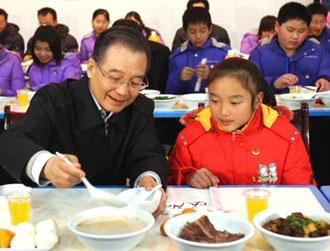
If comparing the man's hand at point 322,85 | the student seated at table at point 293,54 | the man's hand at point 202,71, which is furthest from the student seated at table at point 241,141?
the man's hand at point 202,71

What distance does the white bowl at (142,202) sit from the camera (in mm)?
1700

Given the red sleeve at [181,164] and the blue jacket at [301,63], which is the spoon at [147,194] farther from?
the blue jacket at [301,63]

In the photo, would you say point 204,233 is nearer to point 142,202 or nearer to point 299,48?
point 142,202

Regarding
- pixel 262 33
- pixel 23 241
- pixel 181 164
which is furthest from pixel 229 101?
pixel 262 33

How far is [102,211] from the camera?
165 centimetres

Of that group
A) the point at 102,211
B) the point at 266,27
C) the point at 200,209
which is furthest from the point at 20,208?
the point at 266,27

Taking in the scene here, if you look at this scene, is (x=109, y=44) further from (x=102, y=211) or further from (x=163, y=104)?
(x=163, y=104)

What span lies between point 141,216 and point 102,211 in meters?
0.13

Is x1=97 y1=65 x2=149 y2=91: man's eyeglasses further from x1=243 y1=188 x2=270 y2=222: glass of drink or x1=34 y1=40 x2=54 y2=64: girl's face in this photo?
x1=34 y1=40 x2=54 y2=64: girl's face

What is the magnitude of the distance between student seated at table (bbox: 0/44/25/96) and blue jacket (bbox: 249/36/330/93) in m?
2.48

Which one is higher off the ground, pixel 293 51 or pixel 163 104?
pixel 293 51

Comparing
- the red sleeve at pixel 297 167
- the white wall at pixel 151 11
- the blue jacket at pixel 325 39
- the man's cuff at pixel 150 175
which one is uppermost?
the white wall at pixel 151 11

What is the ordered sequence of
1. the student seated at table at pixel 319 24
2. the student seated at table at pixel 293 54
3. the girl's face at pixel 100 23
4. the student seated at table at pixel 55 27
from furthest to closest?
the student seated at table at pixel 55 27
the girl's face at pixel 100 23
the student seated at table at pixel 319 24
the student seated at table at pixel 293 54

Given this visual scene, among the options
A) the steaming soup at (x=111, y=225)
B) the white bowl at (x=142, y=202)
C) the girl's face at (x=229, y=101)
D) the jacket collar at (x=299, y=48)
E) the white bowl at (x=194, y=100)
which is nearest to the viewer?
the steaming soup at (x=111, y=225)
